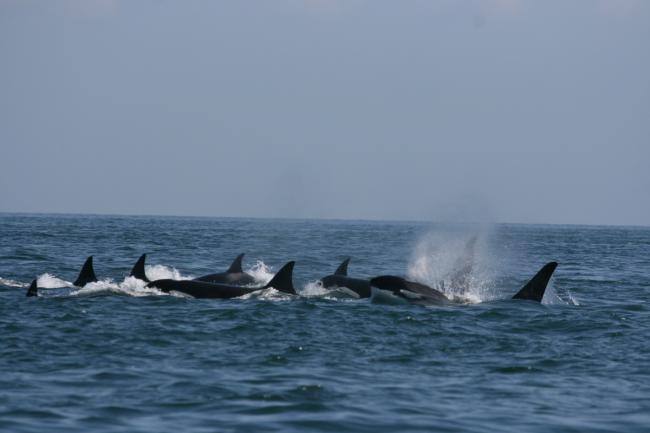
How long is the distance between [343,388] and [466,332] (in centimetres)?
557

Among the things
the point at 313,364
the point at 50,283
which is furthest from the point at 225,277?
the point at 313,364

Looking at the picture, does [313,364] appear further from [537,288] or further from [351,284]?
[351,284]

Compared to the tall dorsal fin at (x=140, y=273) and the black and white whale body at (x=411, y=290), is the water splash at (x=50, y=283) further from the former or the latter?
the black and white whale body at (x=411, y=290)

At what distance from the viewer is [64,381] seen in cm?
1370

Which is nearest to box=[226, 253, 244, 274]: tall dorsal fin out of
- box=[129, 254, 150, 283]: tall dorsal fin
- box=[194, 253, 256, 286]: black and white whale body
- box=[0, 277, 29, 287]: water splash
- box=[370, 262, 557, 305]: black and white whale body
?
box=[194, 253, 256, 286]: black and white whale body

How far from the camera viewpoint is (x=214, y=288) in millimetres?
24094

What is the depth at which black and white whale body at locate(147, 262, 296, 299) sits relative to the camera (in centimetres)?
2384

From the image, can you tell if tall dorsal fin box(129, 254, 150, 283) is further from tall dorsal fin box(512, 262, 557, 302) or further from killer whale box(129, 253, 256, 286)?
tall dorsal fin box(512, 262, 557, 302)

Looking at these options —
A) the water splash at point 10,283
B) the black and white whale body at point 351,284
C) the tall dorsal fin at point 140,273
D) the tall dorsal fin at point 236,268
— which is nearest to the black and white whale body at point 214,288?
the tall dorsal fin at point 140,273

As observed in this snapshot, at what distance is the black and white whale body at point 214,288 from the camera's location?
23.8m

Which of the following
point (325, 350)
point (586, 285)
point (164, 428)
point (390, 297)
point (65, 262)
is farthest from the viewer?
point (65, 262)

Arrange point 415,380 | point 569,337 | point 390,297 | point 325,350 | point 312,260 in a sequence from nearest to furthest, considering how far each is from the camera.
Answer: point 415,380 < point 325,350 < point 569,337 < point 390,297 < point 312,260

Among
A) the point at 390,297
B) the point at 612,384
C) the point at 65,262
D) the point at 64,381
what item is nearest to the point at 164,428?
the point at 64,381

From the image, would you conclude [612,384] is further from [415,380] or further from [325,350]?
[325,350]
